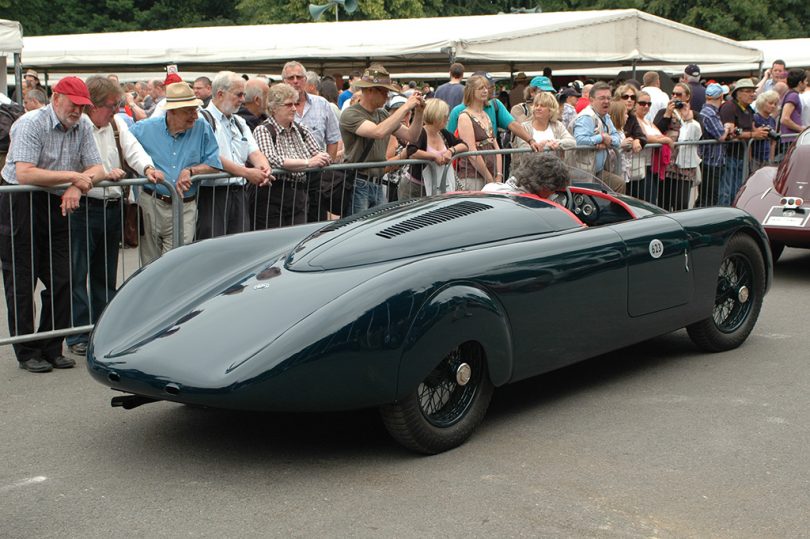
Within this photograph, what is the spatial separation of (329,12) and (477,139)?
39.9 meters

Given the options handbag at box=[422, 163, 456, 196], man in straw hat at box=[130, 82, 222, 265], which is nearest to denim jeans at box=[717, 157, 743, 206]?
handbag at box=[422, 163, 456, 196]

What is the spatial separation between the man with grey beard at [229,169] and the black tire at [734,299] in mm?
3185

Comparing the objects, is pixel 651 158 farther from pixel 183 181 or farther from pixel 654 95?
pixel 183 181

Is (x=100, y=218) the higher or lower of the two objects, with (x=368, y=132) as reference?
lower

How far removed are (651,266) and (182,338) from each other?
267cm

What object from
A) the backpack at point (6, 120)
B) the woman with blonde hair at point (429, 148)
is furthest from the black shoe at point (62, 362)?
the backpack at point (6, 120)

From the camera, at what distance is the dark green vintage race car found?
173 inches

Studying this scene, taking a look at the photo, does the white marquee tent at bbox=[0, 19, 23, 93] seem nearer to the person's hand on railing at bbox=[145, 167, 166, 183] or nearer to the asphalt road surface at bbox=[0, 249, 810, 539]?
the person's hand on railing at bbox=[145, 167, 166, 183]

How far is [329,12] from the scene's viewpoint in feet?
158

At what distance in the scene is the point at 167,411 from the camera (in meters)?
5.50

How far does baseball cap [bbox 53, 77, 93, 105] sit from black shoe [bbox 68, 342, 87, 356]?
1626 mm

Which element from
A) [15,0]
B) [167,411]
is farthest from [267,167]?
[15,0]

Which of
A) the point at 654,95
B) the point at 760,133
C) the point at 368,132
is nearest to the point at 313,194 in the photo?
the point at 368,132

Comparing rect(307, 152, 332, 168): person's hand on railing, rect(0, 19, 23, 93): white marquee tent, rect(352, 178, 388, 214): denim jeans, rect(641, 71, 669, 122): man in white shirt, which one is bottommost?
rect(352, 178, 388, 214): denim jeans
